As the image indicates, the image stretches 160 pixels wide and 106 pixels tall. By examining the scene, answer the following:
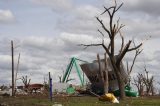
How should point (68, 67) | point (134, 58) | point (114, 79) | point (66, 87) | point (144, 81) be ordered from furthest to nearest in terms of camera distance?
point (144, 81) → point (68, 67) → point (66, 87) → point (114, 79) → point (134, 58)

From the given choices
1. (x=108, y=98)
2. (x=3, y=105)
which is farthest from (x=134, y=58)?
(x=3, y=105)

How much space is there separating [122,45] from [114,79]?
1366 cm

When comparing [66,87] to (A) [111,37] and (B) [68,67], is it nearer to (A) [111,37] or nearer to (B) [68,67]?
(B) [68,67]

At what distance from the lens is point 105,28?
37281 mm

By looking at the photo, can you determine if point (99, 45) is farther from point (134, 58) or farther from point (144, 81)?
point (144, 81)

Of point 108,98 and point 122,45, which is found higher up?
→ point 122,45

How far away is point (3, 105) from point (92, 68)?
79.6ft

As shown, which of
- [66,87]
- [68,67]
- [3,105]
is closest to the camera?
[3,105]

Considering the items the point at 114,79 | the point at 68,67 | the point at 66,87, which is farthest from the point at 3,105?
the point at 68,67

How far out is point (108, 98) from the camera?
30031 mm

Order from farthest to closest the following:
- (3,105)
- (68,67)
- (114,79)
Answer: (68,67)
(114,79)
(3,105)

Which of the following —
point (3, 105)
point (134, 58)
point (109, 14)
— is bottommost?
point (3, 105)

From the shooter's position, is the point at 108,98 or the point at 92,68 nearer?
the point at 108,98

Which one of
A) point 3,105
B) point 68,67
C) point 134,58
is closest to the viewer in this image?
point 3,105
